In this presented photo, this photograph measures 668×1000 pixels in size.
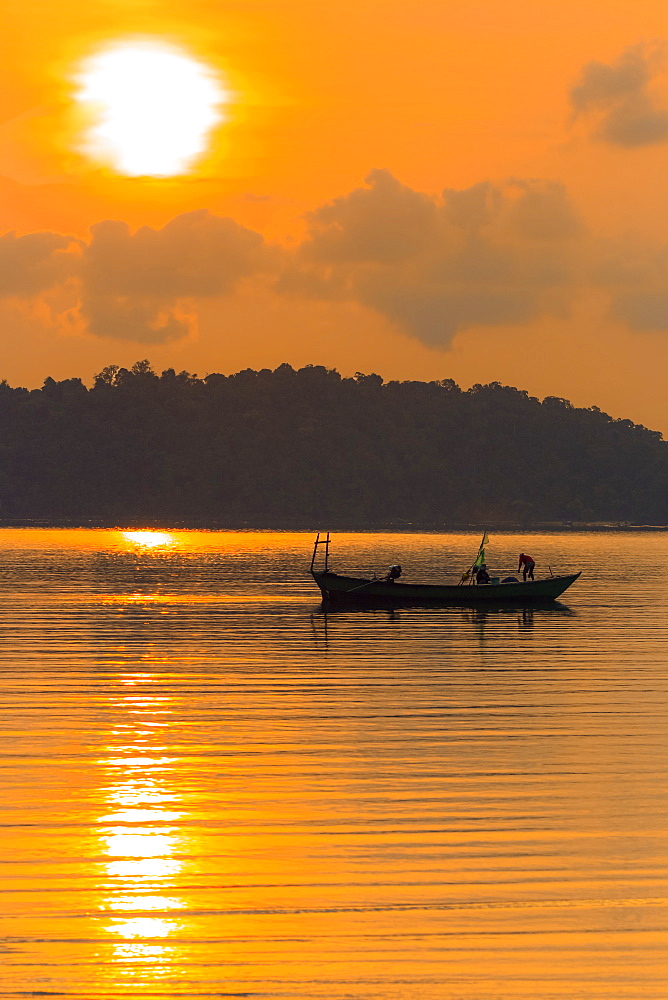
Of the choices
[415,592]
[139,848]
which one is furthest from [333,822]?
[415,592]

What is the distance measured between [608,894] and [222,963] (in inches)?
190

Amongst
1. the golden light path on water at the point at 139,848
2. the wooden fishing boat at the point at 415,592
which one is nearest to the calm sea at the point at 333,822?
the golden light path on water at the point at 139,848

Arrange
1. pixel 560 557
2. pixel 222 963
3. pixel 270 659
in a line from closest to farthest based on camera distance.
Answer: pixel 222 963 < pixel 270 659 < pixel 560 557

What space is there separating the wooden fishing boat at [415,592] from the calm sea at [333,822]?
53.0 feet

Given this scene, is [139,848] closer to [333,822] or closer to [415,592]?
[333,822]

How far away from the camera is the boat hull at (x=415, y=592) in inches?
2366

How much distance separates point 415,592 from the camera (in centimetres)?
6003

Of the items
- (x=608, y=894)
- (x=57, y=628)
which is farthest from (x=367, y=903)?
(x=57, y=628)

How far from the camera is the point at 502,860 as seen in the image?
16422 millimetres

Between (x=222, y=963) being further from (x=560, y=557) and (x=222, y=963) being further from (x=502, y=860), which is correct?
(x=560, y=557)

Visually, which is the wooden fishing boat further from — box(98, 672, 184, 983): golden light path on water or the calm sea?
box(98, 672, 184, 983): golden light path on water

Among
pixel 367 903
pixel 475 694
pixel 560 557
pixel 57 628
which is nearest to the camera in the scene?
pixel 367 903

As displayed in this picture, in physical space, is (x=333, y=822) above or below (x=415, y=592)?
below

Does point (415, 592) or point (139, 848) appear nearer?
point (139, 848)
